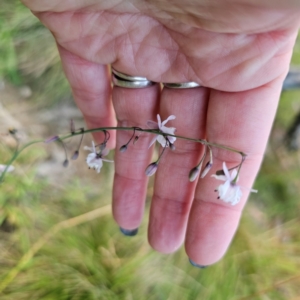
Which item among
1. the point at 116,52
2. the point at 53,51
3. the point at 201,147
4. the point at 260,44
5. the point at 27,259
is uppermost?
the point at 260,44

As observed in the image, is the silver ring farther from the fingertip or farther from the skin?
the fingertip

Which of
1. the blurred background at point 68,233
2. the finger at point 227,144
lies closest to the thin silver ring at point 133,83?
the finger at point 227,144

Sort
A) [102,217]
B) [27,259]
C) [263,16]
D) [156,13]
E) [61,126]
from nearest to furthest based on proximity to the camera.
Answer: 1. [263,16]
2. [156,13]
3. [27,259]
4. [102,217]
5. [61,126]

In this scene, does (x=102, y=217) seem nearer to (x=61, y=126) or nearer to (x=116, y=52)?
(x=61, y=126)

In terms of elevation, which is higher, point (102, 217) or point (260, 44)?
point (260, 44)

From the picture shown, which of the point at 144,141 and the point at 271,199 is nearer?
the point at 144,141

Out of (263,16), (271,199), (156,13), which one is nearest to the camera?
(263,16)

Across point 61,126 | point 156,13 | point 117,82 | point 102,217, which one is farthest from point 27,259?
point 156,13
